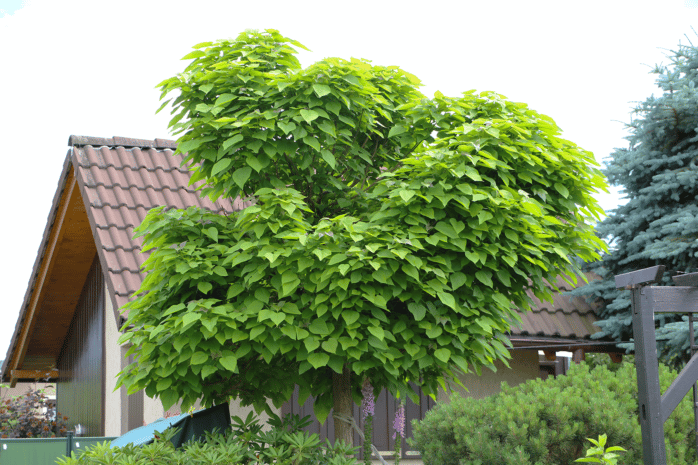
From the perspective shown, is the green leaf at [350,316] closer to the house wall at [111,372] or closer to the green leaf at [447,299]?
the green leaf at [447,299]

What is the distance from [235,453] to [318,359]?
3.20ft

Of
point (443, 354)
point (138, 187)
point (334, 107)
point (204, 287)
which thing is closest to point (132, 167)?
point (138, 187)

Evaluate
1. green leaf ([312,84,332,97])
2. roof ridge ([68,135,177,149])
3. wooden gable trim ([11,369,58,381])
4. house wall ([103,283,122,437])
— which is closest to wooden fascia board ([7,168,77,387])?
wooden gable trim ([11,369,58,381])

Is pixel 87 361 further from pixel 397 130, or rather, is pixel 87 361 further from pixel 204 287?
pixel 397 130

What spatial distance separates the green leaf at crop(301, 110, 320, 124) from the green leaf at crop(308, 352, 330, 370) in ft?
5.30

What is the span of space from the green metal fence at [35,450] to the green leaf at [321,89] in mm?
5781

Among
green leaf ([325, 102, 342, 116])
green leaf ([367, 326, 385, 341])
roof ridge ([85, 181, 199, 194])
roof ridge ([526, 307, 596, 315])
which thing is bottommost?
green leaf ([367, 326, 385, 341])

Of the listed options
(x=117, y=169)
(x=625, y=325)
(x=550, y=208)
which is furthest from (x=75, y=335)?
(x=550, y=208)

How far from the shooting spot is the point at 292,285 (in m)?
4.77

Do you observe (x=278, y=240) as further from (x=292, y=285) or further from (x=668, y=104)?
(x=668, y=104)

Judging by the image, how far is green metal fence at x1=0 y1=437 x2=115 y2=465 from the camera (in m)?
8.59

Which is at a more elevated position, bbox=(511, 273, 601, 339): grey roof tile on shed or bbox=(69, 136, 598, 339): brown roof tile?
A: bbox=(69, 136, 598, 339): brown roof tile

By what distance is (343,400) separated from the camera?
5.60 meters

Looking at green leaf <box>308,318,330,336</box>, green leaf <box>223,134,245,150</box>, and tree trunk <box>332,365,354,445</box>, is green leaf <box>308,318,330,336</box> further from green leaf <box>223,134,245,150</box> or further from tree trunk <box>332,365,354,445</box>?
green leaf <box>223,134,245,150</box>
